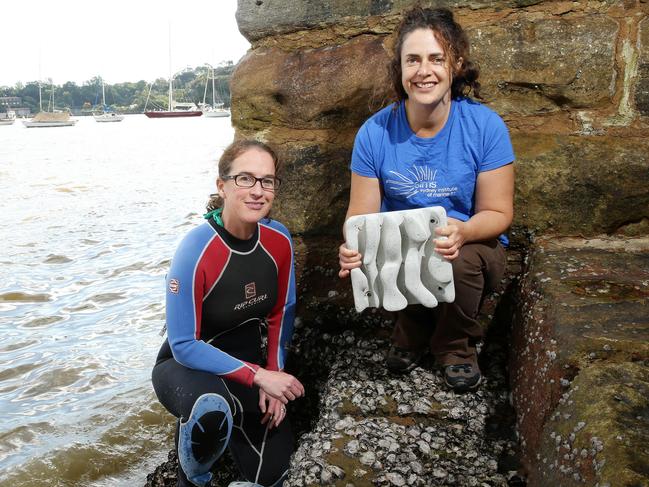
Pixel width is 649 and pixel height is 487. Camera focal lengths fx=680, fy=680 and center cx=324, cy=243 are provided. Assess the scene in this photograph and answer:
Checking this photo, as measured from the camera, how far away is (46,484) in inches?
123

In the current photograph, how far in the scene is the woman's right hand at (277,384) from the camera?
2.41m

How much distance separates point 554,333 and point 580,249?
0.63 meters

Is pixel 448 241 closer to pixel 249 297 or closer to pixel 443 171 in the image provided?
pixel 443 171

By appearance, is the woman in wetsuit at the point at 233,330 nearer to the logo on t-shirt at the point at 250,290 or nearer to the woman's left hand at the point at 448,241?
the logo on t-shirt at the point at 250,290

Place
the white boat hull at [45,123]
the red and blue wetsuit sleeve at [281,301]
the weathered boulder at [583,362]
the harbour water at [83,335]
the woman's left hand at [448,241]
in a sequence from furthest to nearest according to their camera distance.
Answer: the white boat hull at [45,123], the harbour water at [83,335], the red and blue wetsuit sleeve at [281,301], the woman's left hand at [448,241], the weathered boulder at [583,362]

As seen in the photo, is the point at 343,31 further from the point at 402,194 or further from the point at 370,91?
the point at 402,194

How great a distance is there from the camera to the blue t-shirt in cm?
236

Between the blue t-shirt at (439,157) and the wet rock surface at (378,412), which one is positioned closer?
the wet rock surface at (378,412)

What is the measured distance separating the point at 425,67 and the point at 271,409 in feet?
4.39

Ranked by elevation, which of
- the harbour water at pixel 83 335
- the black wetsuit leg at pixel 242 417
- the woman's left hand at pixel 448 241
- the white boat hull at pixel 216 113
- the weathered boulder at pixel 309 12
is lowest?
the harbour water at pixel 83 335

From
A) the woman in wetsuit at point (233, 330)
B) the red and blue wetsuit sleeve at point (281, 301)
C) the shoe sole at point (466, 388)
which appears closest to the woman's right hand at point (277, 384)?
the woman in wetsuit at point (233, 330)

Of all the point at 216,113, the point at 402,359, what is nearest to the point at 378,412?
the point at 402,359

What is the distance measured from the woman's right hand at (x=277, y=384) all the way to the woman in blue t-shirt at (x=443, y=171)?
36 centimetres

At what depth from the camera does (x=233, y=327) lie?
2617mm
